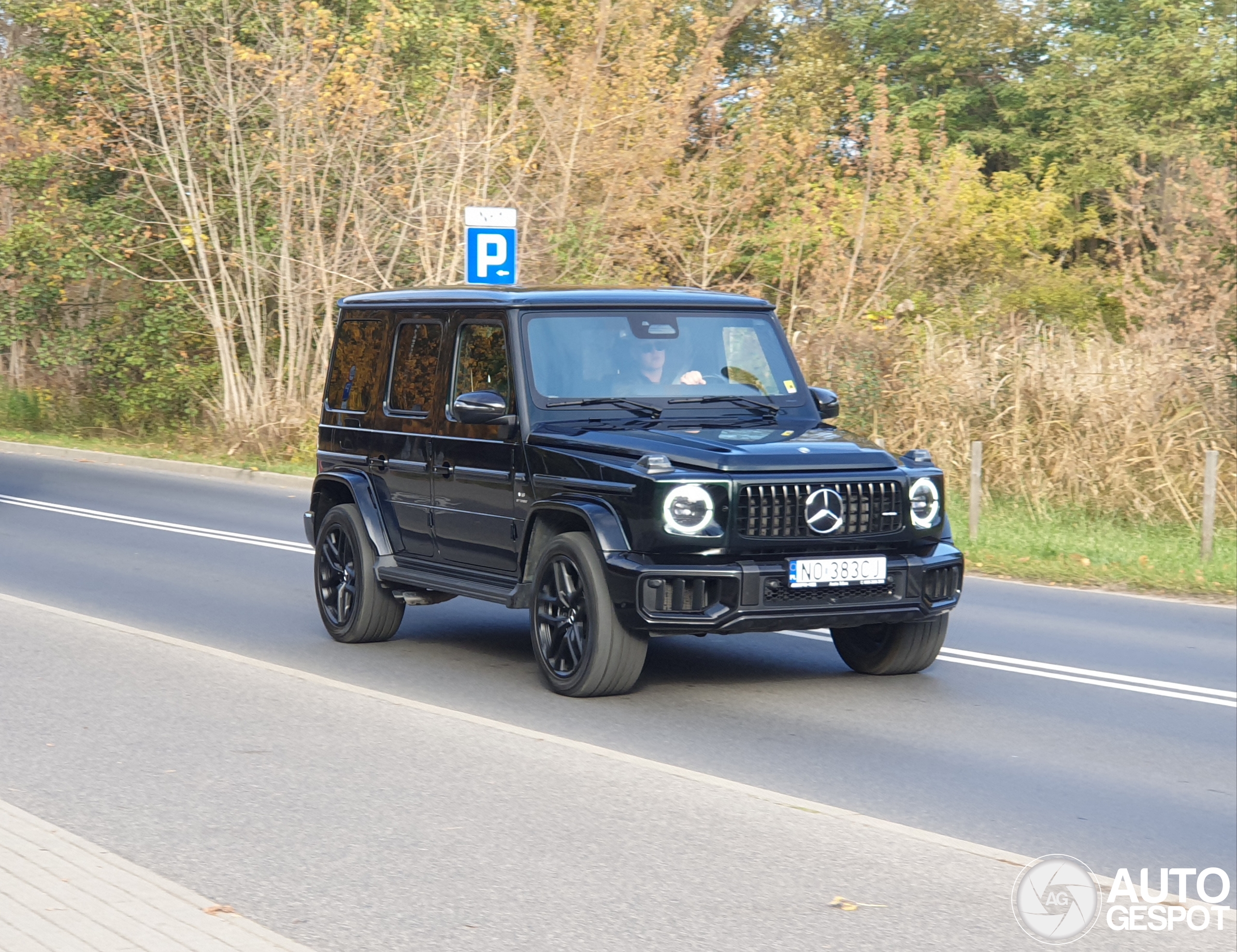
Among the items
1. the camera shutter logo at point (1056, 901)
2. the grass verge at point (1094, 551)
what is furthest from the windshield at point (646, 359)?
the grass verge at point (1094, 551)

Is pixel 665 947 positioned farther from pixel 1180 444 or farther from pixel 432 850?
pixel 1180 444

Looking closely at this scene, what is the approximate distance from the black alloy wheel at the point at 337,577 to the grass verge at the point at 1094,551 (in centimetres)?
595

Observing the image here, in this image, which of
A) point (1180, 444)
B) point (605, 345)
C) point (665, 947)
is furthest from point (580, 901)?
point (1180, 444)

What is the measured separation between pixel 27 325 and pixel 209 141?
6.59 m

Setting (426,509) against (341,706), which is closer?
(341,706)

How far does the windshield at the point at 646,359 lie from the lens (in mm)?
8844

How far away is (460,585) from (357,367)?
195 cm

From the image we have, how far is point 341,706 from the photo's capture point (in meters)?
7.75

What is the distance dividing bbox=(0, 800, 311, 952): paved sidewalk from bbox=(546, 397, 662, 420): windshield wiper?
402cm

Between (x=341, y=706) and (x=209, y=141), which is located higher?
(x=209, y=141)

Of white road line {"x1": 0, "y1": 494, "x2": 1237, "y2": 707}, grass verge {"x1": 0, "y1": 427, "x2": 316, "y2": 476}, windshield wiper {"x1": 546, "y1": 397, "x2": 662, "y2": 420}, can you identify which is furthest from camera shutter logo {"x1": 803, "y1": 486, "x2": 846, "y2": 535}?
grass verge {"x1": 0, "y1": 427, "x2": 316, "y2": 476}

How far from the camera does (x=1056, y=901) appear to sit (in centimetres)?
498

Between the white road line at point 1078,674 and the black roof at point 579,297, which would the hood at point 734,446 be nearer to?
the black roof at point 579,297

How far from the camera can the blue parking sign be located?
1825cm
